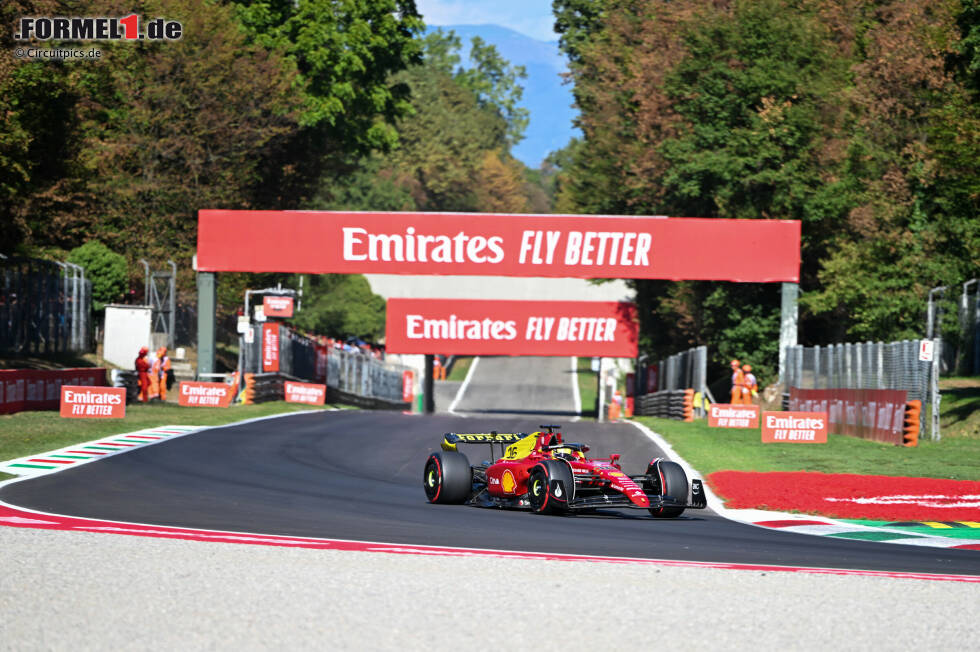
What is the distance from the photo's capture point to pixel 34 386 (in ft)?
96.3

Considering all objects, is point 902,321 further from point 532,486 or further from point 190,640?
point 190,640

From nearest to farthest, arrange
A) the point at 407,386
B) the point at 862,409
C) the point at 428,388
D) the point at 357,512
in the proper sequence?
the point at 357,512, the point at 862,409, the point at 428,388, the point at 407,386

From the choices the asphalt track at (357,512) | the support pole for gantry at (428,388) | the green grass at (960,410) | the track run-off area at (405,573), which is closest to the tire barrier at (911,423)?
the green grass at (960,410)

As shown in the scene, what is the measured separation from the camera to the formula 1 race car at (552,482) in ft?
48.5

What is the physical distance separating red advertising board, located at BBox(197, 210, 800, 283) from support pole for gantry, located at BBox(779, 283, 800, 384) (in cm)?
45

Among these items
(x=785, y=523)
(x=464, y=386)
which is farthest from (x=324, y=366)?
(x=785, y=523)

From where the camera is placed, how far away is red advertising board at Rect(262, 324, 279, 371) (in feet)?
148

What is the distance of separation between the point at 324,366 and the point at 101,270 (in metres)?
10.2

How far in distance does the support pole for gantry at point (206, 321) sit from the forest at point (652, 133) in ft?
18.5

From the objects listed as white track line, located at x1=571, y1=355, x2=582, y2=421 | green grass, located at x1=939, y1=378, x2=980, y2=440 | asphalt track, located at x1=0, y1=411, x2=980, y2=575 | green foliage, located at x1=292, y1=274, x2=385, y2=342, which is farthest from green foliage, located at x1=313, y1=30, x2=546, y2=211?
asphalt track, located at x1=0, y1=411, x2=980, y2=575

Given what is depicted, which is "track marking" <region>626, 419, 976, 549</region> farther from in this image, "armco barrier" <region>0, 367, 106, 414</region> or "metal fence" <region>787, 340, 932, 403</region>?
"armco barrier" <region>0, 367, 106, 414</region>

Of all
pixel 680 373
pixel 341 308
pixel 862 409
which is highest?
pixel 341 308

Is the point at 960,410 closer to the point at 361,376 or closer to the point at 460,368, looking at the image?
the point at 361,376

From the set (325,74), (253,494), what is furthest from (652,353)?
(253,494)
